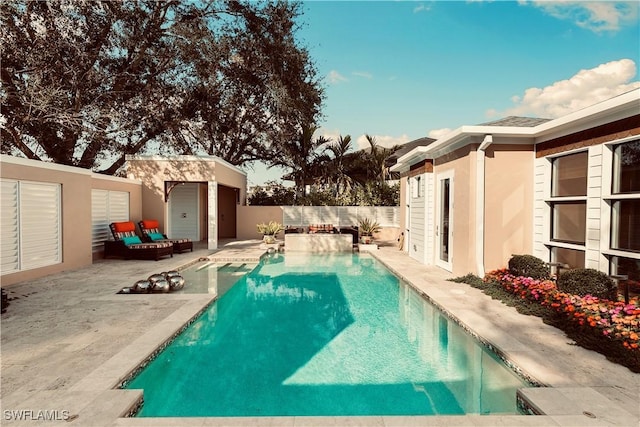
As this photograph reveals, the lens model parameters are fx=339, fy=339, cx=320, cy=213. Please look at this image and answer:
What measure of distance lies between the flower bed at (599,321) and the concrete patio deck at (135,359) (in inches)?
6.2

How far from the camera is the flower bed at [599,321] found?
3793 mm

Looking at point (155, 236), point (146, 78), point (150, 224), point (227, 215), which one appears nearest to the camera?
point (155, 236)

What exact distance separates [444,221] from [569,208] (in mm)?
3014

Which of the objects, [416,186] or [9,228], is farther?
[416,186]

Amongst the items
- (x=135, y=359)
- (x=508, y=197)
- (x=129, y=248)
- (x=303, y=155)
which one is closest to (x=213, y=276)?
(x=129, y=248)

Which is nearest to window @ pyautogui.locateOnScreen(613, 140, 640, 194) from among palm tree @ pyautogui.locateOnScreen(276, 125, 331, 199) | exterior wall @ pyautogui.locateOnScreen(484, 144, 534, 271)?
exterior wall @ pyautogui.locateOnScreen(484, 144, 534, 271)

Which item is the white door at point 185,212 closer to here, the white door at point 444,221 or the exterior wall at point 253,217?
the exterior wall at point 253,217

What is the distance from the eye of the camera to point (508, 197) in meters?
7.55

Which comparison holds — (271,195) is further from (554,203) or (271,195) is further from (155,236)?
(554,203)

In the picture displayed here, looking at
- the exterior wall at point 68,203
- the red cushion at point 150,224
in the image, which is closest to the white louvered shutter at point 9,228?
the exterior wall at point 68,203

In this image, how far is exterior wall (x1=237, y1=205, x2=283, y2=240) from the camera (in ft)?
58.9

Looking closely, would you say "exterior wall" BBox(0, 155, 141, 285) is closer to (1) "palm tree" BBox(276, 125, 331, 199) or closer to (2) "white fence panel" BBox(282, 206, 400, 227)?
(2) "white fence panel" BBox(282, 206, 400, 227)

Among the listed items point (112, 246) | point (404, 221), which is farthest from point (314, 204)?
point (112, 246)

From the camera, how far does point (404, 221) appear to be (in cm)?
1327
